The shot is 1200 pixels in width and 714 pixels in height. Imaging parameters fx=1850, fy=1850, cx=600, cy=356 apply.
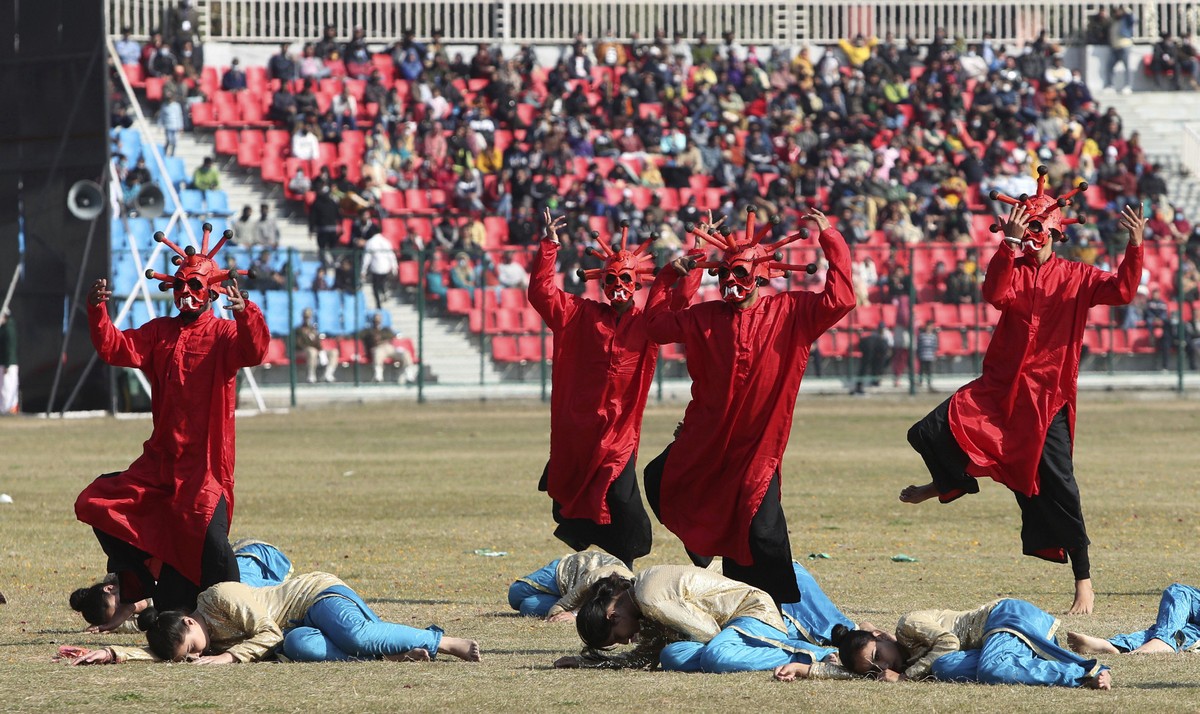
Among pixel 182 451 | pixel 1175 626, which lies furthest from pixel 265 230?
pixel 1175 626

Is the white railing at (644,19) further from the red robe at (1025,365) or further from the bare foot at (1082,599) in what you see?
the bare foot at (1082,599)

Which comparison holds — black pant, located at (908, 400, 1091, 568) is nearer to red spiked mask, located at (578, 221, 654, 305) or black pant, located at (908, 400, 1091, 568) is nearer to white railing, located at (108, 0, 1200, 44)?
red spiked mask, located at (578, 221, 654, 305)

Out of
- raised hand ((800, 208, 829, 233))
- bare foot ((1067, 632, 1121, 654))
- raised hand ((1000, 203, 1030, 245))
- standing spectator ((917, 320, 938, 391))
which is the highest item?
raised hand ((800, 208, 829, 233))

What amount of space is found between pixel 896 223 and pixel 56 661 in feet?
80.3

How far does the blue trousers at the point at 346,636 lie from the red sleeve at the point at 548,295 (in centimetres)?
266

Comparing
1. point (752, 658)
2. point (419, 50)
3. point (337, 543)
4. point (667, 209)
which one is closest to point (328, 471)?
point (337, 543)

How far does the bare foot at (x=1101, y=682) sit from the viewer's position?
6.85 metres

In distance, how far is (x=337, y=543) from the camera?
1237cm

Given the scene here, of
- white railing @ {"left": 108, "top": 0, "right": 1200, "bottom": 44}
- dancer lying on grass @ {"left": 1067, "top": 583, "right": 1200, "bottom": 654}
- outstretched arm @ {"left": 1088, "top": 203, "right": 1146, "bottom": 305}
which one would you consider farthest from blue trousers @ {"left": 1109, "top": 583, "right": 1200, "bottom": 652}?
white railing @ {"left": 108, "top": 0, "right": 1200, "bottom": 44}

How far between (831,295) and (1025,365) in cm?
180

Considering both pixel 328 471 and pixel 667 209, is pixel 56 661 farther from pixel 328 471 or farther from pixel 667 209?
pixel 667 209

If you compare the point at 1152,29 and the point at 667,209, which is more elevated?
the point at 1152,29

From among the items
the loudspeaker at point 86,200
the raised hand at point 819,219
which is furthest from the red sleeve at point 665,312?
the loudspeaker at point 86,200

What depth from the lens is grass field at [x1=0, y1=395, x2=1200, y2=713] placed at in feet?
22.7
